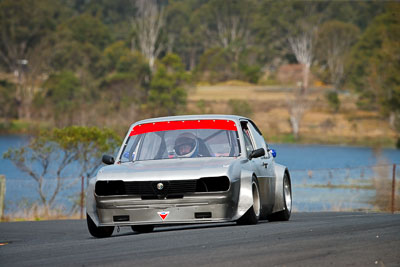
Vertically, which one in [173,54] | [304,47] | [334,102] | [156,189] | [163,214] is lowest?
[334,102]

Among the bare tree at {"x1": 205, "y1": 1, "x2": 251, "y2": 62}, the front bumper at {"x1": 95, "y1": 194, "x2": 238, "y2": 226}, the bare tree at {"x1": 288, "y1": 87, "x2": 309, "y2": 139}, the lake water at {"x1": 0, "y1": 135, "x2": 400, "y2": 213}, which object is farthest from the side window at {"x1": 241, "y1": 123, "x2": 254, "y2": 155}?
the bare tree at {"x1": 205, "y1": 1, "x2": 251, "y2": 62}

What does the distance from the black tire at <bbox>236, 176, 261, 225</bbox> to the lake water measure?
1309 cm

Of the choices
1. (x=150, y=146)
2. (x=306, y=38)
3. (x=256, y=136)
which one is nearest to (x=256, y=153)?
(x=256, y=136)

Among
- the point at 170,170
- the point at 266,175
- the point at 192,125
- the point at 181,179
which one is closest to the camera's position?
the point at 181,179

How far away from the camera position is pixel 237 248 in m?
8.14

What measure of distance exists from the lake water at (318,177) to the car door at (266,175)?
11.5 metres

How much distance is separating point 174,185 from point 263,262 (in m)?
2.85

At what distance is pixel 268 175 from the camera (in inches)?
467

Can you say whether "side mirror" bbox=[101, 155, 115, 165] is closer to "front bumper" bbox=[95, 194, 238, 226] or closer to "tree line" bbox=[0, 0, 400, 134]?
"front bumper" bbox=[95, 194, 238, 226]

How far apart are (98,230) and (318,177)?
35618 millimetres

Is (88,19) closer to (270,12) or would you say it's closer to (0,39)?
(0,39)

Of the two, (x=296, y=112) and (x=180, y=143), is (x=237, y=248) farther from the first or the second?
(x=296, y=112)

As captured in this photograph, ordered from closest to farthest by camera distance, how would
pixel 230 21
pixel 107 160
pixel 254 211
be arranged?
pixel 254 211 → pixel 107 160 → pixel 230 21

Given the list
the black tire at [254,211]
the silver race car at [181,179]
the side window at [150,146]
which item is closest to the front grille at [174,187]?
the silver race car at [181,179]
